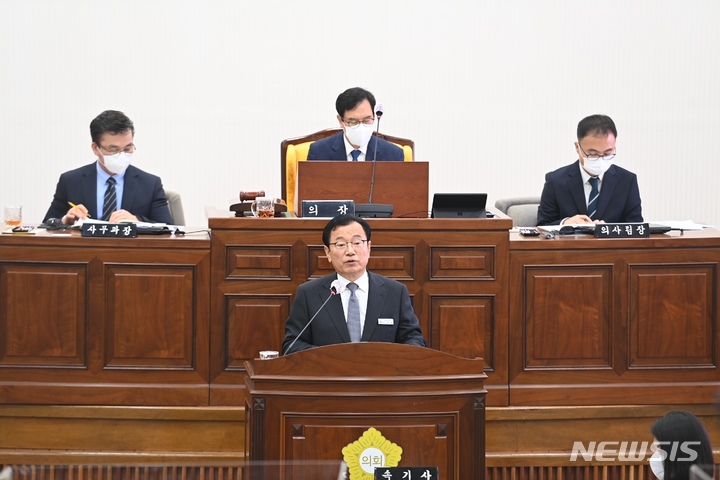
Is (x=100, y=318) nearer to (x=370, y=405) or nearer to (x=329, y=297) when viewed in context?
(x=329, y=297)

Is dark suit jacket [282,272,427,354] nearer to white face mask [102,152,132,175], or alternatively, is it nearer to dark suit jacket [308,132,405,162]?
white face mask [102,152,132,175]

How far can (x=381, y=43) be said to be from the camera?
7434 mm

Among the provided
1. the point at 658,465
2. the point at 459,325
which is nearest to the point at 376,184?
the point at 459,325

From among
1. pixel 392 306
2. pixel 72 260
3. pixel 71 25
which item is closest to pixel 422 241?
pixel 392 306

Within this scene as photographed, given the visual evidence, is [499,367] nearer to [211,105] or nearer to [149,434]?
[149,434]

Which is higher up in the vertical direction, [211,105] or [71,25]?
[71,25]

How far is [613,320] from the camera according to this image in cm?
477

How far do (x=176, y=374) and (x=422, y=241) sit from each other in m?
1.08

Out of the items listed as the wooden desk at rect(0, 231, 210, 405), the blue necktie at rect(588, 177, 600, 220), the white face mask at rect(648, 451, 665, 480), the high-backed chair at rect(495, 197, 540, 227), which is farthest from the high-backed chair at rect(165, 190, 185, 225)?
the white face mask at rect(648, 451, 665, 480)

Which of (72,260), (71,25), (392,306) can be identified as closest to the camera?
(392,306)

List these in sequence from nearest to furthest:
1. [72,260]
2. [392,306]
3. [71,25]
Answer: [392,306]
[72,260]
[71,25]

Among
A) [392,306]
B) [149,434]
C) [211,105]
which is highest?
[211,105]

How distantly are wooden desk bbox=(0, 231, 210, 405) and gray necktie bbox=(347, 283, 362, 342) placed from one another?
0.63 meters

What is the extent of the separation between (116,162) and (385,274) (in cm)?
131
